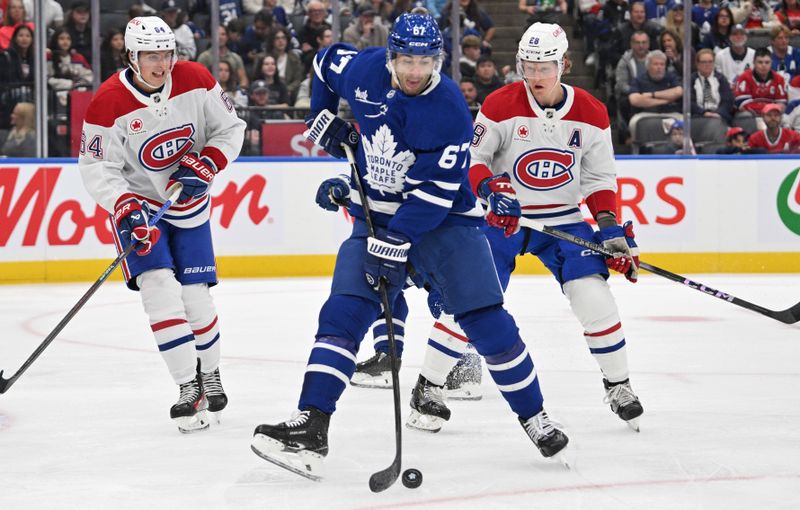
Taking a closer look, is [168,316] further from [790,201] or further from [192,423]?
[790,201]

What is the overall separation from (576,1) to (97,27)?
3.36 meters

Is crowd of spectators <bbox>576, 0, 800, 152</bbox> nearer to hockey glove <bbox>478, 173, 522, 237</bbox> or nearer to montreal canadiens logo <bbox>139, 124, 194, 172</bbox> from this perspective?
hockey glove <bbox>478, 173, 522, 237</bbox>

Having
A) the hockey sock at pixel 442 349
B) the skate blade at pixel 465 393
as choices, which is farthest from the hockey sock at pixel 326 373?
the skate blade at pixel 465 393

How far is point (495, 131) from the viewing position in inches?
148

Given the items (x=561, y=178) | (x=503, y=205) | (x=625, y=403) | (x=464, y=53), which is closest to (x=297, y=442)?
(x=503, y=205)

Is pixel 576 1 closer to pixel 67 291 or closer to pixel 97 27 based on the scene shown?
pixel 97 27

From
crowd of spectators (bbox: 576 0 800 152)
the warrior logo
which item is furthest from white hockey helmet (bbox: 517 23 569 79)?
the warrior logo

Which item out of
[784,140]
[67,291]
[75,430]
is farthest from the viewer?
[784,140]

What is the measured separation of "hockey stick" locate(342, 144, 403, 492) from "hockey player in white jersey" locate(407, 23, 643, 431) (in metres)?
0.54

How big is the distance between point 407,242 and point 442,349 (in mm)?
838

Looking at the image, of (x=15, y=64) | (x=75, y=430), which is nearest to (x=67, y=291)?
(x=15, y=64)

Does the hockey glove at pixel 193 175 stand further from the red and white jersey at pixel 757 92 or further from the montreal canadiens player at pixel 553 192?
the red and white jersey at pixel 757 92

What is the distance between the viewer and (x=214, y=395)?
375 cm

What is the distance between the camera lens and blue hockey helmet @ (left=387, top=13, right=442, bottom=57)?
114 inches
